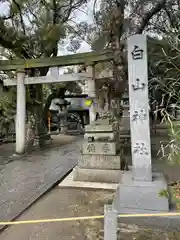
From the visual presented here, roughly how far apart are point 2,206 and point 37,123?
270 inches

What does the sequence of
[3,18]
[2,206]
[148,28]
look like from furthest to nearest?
→ [148,28] < [3,18] < [2,206]

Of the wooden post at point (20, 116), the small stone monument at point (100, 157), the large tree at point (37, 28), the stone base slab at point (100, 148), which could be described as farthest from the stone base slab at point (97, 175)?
the large tree at point (37, 28)

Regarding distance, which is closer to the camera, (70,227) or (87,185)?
(70,227)

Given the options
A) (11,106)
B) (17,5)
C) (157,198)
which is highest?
(17,5)

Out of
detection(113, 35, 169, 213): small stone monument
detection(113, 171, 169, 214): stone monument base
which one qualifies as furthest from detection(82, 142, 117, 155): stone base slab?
detection(113, 171, 169, 214): stone monument base

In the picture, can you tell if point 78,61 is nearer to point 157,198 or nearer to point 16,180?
point 16,180

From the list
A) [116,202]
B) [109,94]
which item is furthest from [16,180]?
[109,94]

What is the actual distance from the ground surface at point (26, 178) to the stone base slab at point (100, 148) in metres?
0.93

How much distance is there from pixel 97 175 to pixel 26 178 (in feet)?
5.55

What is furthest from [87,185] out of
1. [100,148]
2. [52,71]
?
[52,71]

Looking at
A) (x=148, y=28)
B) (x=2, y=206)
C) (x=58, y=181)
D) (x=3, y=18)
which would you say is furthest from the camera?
(x=148, y=28)

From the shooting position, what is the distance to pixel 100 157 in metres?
5.04

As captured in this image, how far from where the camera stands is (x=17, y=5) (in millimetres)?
8930

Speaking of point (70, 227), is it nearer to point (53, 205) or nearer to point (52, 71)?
point (53, 205)
